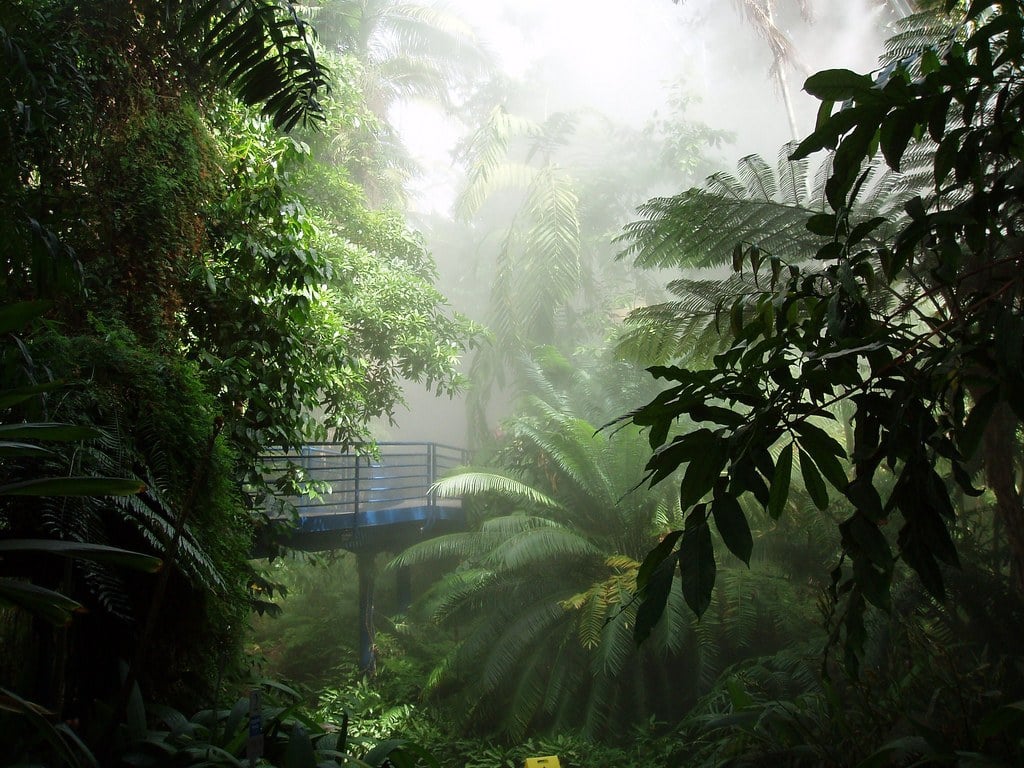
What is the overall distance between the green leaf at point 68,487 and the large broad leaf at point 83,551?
81 mm

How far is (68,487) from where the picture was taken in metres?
1.02

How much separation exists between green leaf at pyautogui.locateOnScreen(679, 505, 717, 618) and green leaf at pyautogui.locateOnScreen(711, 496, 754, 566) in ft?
0.06

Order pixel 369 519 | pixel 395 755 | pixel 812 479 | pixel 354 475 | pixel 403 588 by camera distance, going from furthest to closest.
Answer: pixel 403 588, pixel 354 475, pixel 369 519, pixel 395 755, pixel 812 479

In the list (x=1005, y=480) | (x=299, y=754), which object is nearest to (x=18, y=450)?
(x=299, y=754)

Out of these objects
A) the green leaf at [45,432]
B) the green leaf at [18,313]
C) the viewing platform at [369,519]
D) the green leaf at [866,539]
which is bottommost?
the green leaf at [866,539]

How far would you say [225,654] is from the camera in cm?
215

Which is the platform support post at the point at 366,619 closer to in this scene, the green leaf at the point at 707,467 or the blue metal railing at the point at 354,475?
the blue metal railing at the point at 354,475

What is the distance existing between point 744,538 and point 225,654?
199 cm

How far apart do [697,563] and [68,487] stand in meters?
0.95

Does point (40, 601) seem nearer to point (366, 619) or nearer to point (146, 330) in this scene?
point (146, 330)

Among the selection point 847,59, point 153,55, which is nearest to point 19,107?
point 153,55

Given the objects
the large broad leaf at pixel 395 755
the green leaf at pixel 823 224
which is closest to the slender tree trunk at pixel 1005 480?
the green leaf at pixel 823 224

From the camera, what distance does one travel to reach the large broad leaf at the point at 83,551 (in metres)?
1.02

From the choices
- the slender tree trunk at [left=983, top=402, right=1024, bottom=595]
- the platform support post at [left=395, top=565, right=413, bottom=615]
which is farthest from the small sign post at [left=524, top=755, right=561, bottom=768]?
the platform support post at [left=395, top=565, right=413, bottom=615]
